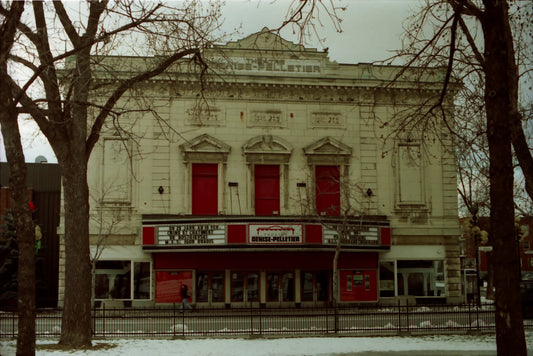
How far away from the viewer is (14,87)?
54.4ft

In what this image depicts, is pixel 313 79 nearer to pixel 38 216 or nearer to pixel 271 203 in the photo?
pixel 271 203

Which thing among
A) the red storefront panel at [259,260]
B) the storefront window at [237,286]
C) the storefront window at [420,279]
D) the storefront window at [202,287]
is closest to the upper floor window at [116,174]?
the red storefront panel at [259,260]

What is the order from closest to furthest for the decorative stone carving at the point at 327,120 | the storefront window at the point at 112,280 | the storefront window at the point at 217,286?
the storefront window at the point at 112,280 → the storefront window at the point at 217,286 → the decorative stone carving at the point at 327,120

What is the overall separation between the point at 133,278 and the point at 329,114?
572 inches

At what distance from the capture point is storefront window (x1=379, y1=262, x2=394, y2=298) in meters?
36.7

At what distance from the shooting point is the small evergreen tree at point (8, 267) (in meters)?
34.4

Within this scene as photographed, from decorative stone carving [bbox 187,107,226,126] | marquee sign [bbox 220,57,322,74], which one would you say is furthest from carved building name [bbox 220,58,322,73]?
decorative stone carving [bbox 187,107,226,126]

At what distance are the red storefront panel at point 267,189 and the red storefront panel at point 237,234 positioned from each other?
120 inches

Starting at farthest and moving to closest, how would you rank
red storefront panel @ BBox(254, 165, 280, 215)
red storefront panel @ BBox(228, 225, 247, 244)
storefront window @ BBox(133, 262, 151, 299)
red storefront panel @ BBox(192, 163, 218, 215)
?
red storefront panel @ BBox(254, 165, 280, 215), red storefront panel @ BBox(192, 163, 218, 215), storefront window @ BBox(133, 262, 151, 299), red storefront panel @ BBox(228, 225, 247, 244)

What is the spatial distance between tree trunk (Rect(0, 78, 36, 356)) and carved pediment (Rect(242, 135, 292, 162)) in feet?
70.5

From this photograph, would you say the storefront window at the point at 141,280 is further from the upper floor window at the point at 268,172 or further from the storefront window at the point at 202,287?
the upper floor window at the point at 268,172

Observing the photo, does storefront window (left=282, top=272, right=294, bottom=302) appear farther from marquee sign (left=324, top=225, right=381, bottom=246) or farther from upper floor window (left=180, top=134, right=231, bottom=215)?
upper floor window (left=180, top=134, right=231, bottom=215)

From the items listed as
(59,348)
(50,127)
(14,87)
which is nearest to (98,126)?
(50,127)

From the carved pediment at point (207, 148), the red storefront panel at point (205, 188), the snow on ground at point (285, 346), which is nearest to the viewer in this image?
the snow on ground at point (285, 346)
